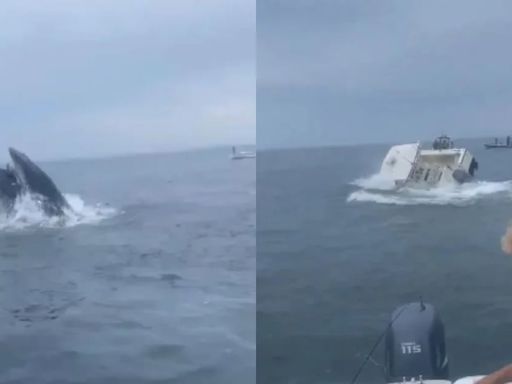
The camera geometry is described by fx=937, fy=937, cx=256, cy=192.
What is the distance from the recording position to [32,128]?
133 inches

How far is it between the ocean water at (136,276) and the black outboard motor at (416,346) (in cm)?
52

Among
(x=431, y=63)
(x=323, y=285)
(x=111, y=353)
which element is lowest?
(x=111, y=353)

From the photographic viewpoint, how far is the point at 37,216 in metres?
3.34

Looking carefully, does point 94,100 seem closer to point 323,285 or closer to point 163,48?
point 163,48

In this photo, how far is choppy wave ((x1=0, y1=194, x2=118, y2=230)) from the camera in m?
3.34

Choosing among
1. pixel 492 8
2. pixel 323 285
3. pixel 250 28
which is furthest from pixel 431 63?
pixel 323 285

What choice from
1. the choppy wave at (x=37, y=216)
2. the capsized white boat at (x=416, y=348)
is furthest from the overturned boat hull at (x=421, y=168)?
the choppy wave at (x=37, y=216)

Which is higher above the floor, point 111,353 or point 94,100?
point 94,100

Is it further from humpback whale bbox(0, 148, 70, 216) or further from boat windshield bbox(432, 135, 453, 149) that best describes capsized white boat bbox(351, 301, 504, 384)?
humpback whale bbox(0, 148, 70, 216)

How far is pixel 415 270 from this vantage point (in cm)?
340

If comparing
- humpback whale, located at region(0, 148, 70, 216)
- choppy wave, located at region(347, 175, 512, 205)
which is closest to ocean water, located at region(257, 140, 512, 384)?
choppy wave, located at region(347, 175, 512, 205)

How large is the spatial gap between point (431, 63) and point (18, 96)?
1.49 meters

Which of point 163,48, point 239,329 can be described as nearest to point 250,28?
point 163,48

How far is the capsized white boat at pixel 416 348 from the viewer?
3.35 metres
